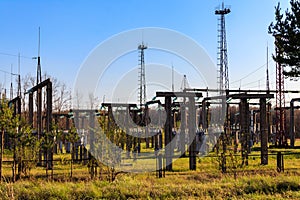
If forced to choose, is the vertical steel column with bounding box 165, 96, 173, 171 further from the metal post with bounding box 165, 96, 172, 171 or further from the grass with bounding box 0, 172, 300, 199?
the grass with bounding box 0, 172, 300, 199

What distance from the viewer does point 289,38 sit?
56.3 ft

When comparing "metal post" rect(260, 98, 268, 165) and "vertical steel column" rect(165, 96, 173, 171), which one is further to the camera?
"metal post" rect(260, 98, 268, 165)

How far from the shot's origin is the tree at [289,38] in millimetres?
16953

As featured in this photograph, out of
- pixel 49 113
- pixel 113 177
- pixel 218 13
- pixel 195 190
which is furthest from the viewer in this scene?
pixel 218 13

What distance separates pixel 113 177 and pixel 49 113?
5883 millimetres

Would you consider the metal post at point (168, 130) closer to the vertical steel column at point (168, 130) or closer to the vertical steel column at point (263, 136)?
the vertical steel column at point (168, 130)

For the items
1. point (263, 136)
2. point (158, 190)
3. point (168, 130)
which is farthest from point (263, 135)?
point (158, 190)

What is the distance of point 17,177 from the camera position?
45.7 ft

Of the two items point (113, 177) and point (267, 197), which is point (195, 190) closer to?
point (267, 197)

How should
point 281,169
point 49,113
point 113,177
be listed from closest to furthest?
point 113,177 → point 281,169 → point 49,113

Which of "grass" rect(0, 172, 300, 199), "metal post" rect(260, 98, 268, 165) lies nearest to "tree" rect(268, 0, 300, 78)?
"metal post" rect(260, 98, 268, 165)

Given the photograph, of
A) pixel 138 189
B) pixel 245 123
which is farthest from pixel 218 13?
pixel 138 189

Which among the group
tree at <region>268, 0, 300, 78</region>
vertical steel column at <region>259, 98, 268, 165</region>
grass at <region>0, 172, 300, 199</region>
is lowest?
grass at <region>0, 172, 300, 199</region>

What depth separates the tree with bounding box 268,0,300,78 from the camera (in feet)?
55.6
